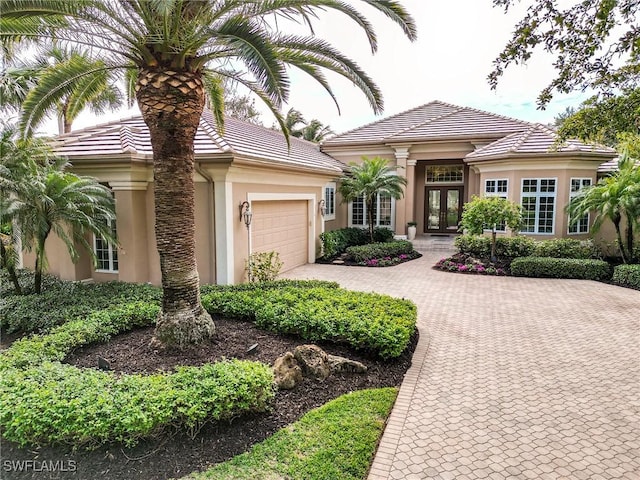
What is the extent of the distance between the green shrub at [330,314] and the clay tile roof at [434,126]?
1393cm

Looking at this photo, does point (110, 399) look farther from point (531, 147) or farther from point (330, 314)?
point (531, 147)

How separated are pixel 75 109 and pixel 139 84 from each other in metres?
3.74

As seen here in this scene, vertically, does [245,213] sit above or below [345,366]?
above

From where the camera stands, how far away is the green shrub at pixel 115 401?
3959 millimetres

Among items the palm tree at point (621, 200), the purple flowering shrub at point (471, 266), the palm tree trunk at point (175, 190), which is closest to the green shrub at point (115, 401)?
the palm tree trunk at point (175, 190)

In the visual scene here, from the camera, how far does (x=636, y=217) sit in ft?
40.5

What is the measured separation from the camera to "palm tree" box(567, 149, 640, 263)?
12.3 meters

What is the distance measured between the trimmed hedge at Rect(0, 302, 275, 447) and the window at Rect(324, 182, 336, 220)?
47.3ft

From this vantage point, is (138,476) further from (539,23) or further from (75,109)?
(75,109)

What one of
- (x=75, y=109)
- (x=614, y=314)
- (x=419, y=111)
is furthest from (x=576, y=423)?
(x=419, y=111)

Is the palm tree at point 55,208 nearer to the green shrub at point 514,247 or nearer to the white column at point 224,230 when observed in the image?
the white column at point 224,230

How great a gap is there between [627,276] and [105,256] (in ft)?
50.1

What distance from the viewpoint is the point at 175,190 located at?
6137mm

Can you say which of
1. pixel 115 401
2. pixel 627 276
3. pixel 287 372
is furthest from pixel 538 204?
pixel 115 401
